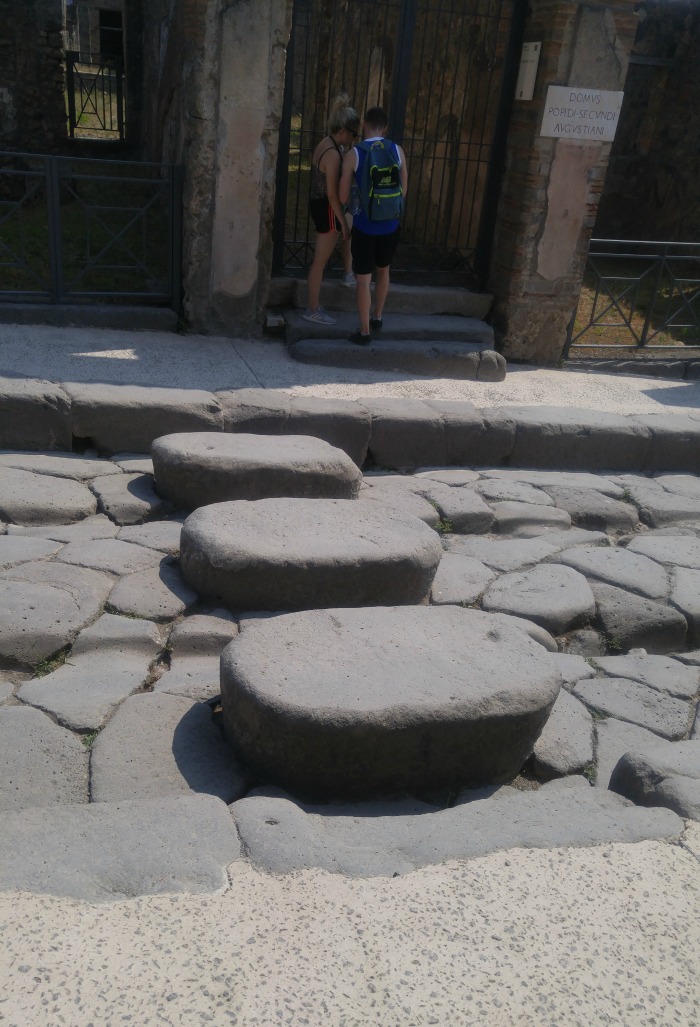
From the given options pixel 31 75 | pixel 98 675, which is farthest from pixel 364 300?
pixel 31 75

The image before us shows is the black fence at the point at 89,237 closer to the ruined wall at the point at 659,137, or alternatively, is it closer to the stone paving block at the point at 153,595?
the stone paving block at the point at 153,595

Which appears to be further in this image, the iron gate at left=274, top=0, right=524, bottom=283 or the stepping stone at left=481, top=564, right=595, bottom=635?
the iron gate at left=274, top=0, right=524, bottom=283

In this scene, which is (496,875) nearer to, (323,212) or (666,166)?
(323,212)

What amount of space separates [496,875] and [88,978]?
0.83 metres

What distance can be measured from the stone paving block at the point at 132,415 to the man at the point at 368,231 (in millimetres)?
2140

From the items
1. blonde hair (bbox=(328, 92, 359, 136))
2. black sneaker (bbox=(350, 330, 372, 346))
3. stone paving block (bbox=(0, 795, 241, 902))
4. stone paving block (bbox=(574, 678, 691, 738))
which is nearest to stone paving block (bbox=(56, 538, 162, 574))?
stone paving block (bbox=(0, 795, 241, 902))

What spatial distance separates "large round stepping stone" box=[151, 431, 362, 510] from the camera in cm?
408

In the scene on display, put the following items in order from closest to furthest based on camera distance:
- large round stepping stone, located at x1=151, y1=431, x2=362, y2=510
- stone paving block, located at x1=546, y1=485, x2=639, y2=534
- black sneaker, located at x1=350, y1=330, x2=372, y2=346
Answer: large round stepping stone, located at x1=151, y1=431, x2=362, y2=510, stone paving block, located at x1=546, y1=485, x2=639, y2=534, black sneaker, located at x1=350, y1=330, x2=372, y2=346

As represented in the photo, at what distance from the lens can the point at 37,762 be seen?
2562 mm

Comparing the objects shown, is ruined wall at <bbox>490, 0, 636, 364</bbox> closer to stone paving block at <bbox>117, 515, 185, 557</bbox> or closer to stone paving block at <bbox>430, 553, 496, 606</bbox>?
stone paving block at <bbox>430, 553, 496, 606</bbox>

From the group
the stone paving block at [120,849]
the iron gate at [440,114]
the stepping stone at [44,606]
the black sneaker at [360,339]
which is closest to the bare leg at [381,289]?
the black sneaker at [360,339]

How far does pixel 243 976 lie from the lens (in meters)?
1.65

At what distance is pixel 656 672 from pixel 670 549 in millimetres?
1096

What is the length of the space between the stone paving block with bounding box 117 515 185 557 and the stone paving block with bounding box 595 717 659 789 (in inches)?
69.1
